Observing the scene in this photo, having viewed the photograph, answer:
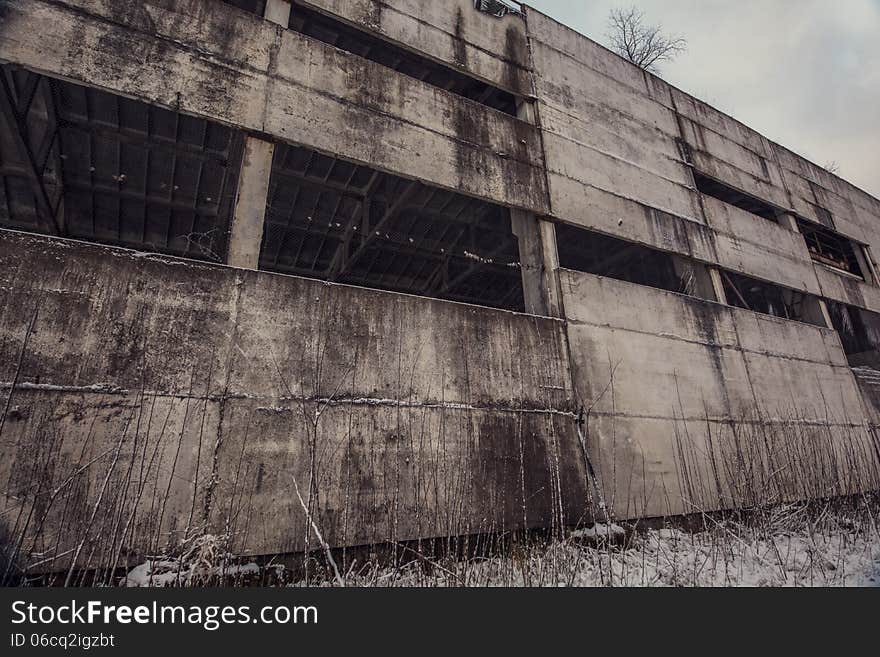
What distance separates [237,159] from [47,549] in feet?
16.2

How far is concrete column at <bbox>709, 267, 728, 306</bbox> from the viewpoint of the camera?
9309 mm

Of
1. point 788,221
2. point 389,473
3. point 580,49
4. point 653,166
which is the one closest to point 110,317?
point 389,473

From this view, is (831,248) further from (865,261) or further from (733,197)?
(733,197)

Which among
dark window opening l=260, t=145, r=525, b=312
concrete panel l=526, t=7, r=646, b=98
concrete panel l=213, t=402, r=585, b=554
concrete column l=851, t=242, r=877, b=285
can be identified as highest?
concrete panel l=526, t=7, r=646, b=98

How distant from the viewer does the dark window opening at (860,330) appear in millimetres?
13211

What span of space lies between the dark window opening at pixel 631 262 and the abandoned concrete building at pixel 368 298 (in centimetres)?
9

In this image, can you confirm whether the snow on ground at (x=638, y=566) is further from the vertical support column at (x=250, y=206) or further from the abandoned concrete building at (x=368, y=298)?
the vertical support column at (x=250, y=206)

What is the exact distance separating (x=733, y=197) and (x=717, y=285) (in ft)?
16.4

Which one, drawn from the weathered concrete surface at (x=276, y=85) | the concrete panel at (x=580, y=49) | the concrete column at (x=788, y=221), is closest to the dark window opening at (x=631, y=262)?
the weathered concrete surface at (x=276, y=85)

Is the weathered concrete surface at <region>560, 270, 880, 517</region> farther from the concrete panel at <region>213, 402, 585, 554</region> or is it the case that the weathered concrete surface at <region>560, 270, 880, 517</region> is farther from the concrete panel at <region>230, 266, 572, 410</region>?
the concrete panel at <region>213, 402, 585, 554</region>

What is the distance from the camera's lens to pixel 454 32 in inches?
323

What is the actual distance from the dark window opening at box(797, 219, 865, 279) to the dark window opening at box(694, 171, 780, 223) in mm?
1387

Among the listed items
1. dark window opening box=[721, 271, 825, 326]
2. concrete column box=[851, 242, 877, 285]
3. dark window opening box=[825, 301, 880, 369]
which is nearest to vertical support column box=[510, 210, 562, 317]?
dark window opening box=[721, 271, 825, 326]

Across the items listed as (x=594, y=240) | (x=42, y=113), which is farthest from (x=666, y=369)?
(x=42, y=113)
